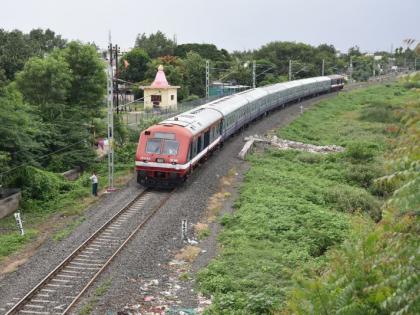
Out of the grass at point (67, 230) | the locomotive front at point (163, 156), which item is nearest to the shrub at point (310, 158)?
the locomotive front at point (163, 156)

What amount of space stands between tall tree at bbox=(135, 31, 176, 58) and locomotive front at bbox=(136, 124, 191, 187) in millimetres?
84953

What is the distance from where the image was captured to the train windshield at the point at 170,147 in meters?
23.8

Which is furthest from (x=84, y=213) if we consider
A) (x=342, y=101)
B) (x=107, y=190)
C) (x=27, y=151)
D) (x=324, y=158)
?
(x=342, y=101)

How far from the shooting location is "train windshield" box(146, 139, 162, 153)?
24.0m

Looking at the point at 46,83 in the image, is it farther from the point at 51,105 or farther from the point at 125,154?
the point at 125,154

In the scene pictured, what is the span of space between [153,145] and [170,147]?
32.8 inches

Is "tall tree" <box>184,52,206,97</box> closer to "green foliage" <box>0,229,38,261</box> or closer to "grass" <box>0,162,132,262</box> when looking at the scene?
"grass" <box>0,162,132,262</box>

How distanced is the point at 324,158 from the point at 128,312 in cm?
2248

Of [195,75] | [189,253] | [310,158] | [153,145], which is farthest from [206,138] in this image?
[195,75]

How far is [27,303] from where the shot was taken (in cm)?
1338

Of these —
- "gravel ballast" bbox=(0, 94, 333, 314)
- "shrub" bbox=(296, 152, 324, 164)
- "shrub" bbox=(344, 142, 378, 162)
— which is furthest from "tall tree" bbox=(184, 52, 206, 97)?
"gravel ballast" bbox=(0, 94, 333, 314)

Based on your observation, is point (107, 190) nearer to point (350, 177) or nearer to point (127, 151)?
point (127, 151)

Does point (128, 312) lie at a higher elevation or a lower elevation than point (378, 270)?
lower

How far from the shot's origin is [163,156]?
23.7 m
